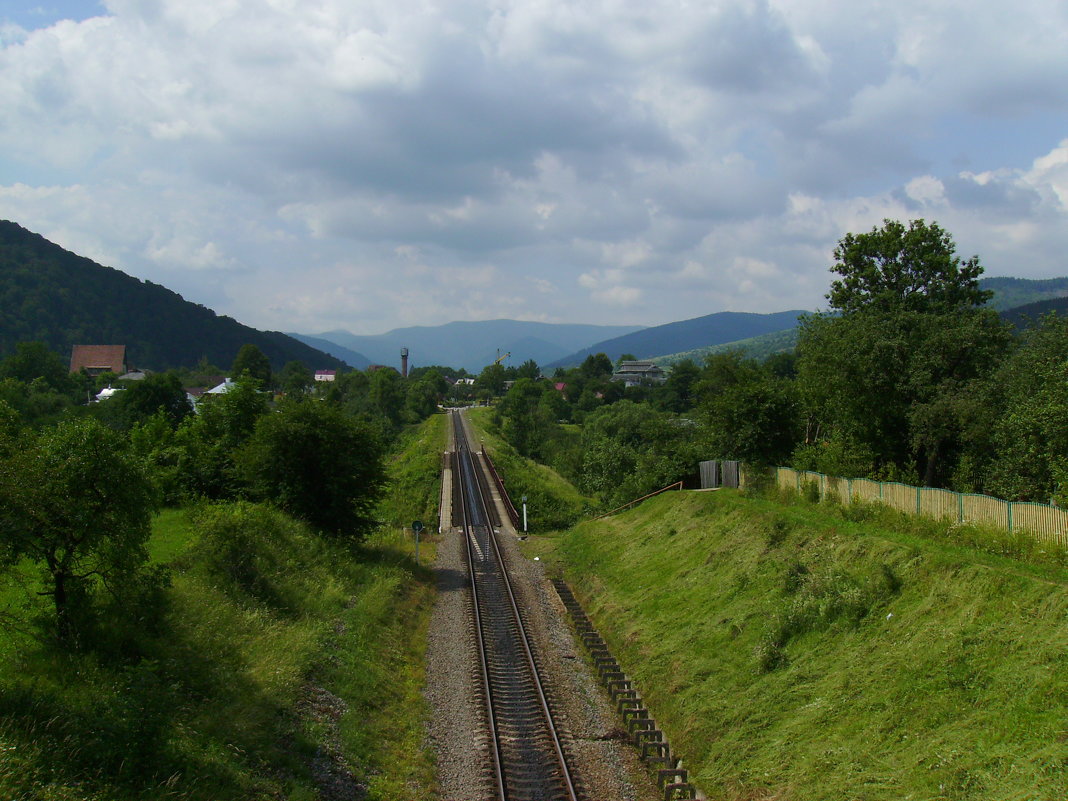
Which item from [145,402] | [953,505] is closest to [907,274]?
[953,505]

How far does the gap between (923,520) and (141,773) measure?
16.9 metres

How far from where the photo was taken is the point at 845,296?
1469 inches

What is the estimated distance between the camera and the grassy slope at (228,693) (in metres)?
9.64

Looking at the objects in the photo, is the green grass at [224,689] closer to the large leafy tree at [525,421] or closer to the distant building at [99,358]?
the large leafy tree at [525,421]

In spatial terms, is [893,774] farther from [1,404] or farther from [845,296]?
[845,296]

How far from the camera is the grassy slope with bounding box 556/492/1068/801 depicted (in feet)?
32.7

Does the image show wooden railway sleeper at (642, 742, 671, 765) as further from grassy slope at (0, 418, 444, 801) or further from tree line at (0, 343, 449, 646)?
tree line at (0, 343, 449, 646)

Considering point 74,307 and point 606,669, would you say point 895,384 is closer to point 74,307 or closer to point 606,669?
point 606,669

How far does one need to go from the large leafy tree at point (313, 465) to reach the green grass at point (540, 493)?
15.0 metres

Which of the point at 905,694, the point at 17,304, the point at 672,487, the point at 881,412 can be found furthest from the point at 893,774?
the point at 17,304

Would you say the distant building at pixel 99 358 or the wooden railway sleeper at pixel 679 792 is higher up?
the distant building at pixel 99 358

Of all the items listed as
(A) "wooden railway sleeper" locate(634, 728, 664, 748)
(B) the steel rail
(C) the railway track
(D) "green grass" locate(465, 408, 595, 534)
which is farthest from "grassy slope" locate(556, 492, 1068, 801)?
(D) "green grass" locate(465, 408, 595, 534)

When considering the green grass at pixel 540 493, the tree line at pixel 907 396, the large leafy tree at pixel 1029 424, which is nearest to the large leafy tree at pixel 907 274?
the tree line at pixel 907 396

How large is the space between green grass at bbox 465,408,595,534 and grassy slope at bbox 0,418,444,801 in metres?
21.2
